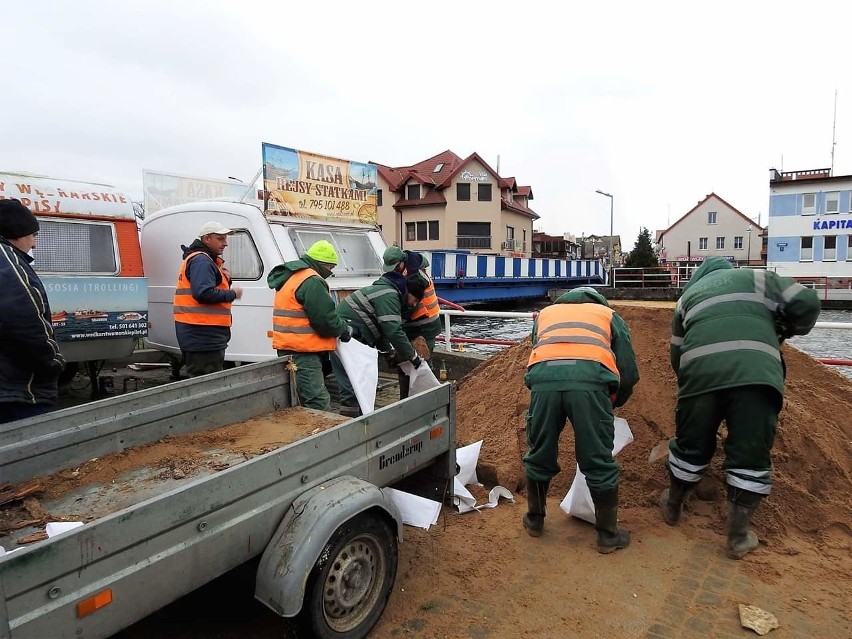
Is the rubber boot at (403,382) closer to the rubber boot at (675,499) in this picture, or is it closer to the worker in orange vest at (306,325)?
the worker in orange vest at (306,325)

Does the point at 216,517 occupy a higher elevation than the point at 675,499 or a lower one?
higher

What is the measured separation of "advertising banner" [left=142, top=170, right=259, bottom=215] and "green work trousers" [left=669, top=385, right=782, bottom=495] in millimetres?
6768

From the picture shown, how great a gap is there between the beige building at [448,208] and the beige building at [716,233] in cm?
2280

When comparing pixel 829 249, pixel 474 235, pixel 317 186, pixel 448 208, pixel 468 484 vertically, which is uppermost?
pixel 448 208

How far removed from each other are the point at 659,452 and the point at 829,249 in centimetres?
3813

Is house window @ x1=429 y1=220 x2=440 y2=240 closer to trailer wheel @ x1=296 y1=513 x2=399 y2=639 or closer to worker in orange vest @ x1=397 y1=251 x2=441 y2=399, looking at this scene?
worker in orange vest @ x1=397 y1=251 x2=441 y2=399

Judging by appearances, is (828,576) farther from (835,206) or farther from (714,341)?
(835,206)

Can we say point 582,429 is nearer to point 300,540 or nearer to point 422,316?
point 300,540

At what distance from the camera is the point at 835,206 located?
33.5 meters

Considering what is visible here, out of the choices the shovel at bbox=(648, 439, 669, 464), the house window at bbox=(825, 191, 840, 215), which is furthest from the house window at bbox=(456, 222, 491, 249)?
the shovel at bbox=(648, 439, 669, 464)

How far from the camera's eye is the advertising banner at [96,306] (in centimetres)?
574

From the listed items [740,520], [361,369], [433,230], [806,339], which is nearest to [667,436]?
[740,520]

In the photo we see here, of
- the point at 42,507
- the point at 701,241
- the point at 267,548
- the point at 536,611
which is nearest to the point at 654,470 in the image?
the point at 536,611

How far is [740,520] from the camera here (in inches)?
125
